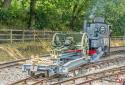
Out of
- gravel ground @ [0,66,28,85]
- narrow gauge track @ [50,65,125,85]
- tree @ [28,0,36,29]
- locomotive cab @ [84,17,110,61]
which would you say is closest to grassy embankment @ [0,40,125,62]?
gravel ground @ [0,66,28,85]

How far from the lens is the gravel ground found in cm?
1828

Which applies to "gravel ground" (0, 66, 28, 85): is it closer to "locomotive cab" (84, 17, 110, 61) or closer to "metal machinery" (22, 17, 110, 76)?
"metal machinery" (22, 17, 110, 76)

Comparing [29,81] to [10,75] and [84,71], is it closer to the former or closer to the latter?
[10,75]

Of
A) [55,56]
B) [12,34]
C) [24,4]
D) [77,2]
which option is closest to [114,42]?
[77,2]

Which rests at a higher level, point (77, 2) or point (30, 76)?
point (77, 2)

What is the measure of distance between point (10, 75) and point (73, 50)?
4193mm

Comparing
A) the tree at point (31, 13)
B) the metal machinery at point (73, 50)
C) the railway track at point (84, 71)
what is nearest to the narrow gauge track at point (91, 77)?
the railway track at point (84, 71)

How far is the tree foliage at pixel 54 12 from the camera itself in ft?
114

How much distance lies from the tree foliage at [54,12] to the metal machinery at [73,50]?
8.73 m

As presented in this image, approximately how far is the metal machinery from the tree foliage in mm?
8732

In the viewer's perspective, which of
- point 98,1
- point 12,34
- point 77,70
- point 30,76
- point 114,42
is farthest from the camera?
point 114,42

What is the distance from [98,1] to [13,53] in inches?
564

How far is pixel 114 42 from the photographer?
45531 millimetres

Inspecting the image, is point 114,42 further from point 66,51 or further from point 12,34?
point 66,51
